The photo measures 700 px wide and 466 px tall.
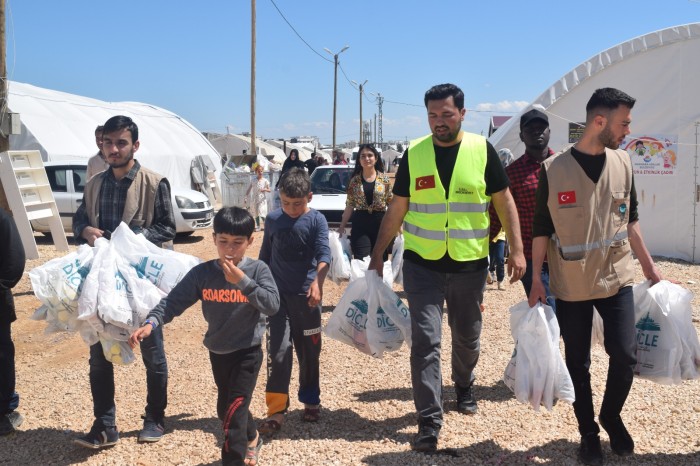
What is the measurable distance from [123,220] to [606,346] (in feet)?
9.93

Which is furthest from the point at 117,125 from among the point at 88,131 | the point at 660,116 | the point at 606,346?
the point at 88,131

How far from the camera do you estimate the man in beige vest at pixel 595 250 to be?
379 centimetres

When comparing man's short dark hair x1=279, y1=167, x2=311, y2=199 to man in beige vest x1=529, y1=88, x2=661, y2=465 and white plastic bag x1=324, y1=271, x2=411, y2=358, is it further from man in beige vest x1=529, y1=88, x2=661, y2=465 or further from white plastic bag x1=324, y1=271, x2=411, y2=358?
man in beige vest x1=529, y1=88, x2=661, y2=465

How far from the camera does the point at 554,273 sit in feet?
13.0

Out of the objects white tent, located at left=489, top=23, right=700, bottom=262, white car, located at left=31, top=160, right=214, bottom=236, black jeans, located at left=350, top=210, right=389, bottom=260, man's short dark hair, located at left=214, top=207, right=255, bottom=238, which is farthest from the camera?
white car, located at left=31, top=160, right=214, bottom=236

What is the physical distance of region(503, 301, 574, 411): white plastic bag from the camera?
12.9 ft

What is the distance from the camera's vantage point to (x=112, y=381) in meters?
4.29

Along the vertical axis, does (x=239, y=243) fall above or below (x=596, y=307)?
above

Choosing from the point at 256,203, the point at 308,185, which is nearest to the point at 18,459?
the point at 308,185

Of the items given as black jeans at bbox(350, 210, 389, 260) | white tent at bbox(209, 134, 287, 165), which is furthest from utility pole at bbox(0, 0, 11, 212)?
white tent at bbox(209, 134, 287, 165)

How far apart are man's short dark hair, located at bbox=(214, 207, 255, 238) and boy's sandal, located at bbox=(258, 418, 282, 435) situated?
1.42 meters

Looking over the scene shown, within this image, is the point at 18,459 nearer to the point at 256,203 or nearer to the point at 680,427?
the point at 680,427

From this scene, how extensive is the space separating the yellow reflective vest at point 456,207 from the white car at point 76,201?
11412 millimetres

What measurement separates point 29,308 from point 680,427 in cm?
733
